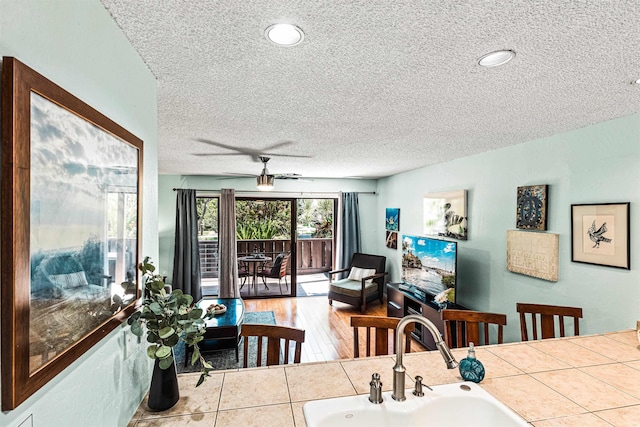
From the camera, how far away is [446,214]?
435 centimetres

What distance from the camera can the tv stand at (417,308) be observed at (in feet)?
12.5

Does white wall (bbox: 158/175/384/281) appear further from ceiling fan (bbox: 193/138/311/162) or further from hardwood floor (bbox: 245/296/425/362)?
ceiling fan (bbox: 193/138/311/162)

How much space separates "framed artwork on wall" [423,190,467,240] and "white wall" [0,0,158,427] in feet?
11.8

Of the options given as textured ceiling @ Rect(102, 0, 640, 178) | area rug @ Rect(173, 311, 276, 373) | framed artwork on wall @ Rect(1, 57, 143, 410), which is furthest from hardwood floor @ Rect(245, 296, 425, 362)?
framed artwork on wall @ Rect(1, 57, 143, 410)

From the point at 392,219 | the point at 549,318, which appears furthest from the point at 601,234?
the point at 392,219

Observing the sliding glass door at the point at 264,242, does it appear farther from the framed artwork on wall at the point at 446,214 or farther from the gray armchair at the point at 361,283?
the framed artwork on wall at the point at 446,214

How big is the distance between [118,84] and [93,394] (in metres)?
1.04

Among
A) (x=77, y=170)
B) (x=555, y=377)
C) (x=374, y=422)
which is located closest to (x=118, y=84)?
(x=77, y=170)

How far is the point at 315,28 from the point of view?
1.22m

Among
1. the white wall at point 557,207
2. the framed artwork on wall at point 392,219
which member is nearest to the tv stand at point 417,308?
the white wall at point 557,207

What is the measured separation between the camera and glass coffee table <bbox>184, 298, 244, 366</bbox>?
11.6 ft

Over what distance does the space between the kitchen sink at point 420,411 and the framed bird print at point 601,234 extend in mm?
1801

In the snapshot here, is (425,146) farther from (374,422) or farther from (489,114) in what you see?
(374,422)

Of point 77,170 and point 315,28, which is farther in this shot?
point 315,28
